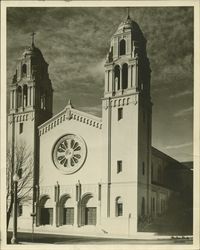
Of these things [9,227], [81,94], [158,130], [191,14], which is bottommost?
[9,227]

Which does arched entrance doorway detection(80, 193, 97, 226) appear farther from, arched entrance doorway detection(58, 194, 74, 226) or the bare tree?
the bare tree

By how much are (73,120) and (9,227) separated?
116 centimetres

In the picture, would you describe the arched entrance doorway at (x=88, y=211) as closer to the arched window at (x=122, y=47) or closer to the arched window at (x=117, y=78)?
the arched window at (x=117, y=78)

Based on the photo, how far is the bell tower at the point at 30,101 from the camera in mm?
5434

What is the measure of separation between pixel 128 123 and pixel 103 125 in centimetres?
24

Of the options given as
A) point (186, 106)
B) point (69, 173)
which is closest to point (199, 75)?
point (186, 106)

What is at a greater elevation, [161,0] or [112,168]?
[161,0]

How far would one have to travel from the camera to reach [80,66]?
17.7 feet

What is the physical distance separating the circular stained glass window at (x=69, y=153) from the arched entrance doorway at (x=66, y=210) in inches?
11.1

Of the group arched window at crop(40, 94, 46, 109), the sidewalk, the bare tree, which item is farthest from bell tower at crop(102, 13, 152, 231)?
the bare tree

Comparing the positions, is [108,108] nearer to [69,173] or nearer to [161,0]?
[69,173]

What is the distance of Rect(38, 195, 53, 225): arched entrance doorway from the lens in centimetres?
555

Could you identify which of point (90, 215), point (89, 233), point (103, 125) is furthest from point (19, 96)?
point (89, 233)

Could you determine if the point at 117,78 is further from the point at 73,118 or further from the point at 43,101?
the point at 43,101
